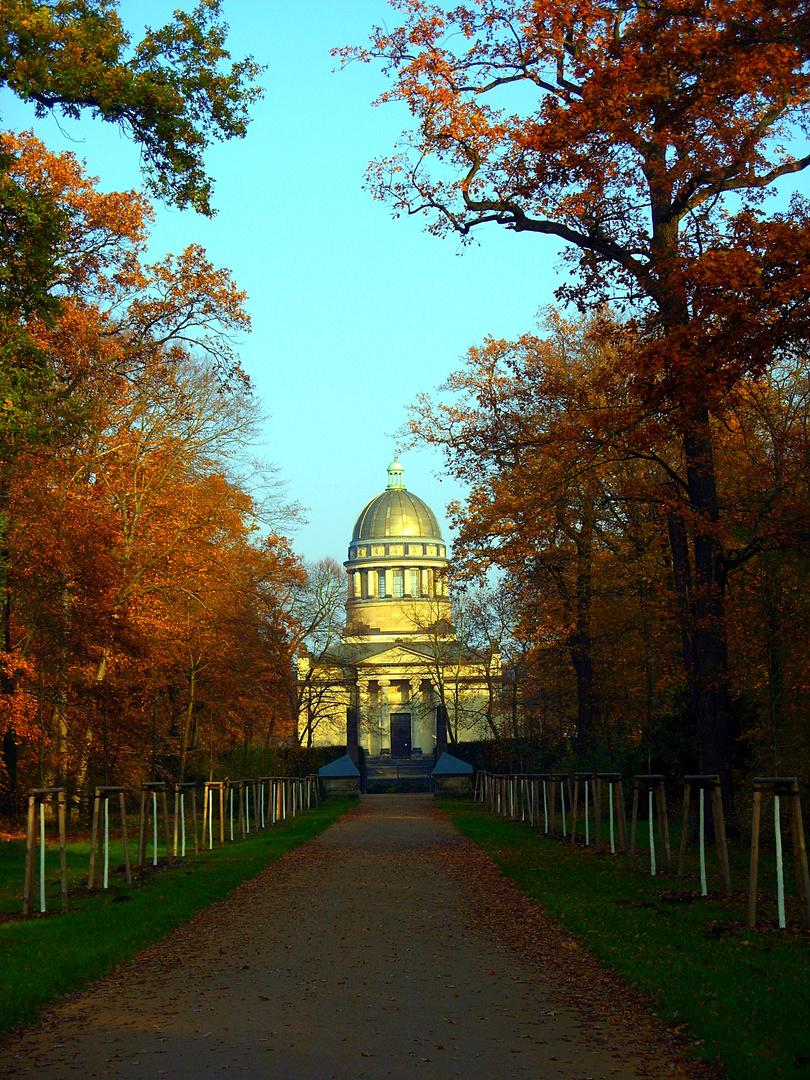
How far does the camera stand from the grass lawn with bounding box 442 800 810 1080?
5840mm

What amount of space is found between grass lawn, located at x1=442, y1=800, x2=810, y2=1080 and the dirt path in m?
0.49

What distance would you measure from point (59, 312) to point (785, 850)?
40.9 feet

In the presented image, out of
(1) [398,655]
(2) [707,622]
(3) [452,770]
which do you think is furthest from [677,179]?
(1) [398,655]

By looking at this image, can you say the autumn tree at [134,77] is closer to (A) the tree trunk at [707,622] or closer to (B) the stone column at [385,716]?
(A) the tree trunk at [707,622]

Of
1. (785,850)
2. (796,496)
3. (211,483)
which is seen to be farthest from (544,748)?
(796,496)

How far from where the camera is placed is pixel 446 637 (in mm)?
65688

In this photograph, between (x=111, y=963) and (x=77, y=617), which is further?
(x=77, y=617)

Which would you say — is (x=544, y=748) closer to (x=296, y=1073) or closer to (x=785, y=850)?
(x=785, y=850)

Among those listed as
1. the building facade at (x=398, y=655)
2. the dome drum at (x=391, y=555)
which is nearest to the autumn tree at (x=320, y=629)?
the building facade at (x=398, y=655)

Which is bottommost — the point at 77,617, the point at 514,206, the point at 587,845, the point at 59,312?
the point at 587,845

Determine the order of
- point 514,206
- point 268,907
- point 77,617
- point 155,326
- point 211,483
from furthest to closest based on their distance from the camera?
point 211,483, point 155,326, point 77,617, point 514,206, point 268,907

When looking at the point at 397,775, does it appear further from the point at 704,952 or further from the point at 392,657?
the point at 704,952

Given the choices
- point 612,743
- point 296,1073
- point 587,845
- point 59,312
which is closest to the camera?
point 296,1073

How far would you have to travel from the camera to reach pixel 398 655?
97.2m
